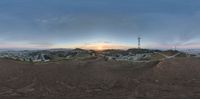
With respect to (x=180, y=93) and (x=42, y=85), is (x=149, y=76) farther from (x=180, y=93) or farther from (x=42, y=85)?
(x=42, y=85)

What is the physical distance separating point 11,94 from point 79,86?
5.53 m

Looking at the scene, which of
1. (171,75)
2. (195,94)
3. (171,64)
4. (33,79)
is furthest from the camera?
(171,64)

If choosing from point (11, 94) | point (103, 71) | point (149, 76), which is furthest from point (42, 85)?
point (149, 76)

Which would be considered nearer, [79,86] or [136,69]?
[79,86]

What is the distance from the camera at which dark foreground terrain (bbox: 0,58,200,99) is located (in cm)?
2514

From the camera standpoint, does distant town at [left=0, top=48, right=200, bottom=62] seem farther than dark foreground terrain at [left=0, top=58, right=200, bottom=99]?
Yes

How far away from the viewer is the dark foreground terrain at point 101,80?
25.1 m

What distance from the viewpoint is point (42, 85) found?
27.8 m

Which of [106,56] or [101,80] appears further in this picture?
[106,56]

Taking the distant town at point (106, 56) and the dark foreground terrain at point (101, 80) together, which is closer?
the dark foreground terrain at point (101, 80)

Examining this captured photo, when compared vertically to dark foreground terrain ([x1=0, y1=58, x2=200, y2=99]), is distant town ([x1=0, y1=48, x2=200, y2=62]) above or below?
above

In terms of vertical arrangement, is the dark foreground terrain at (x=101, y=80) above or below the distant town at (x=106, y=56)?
below

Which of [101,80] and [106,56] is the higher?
[106,56]

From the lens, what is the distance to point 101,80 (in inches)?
1174
